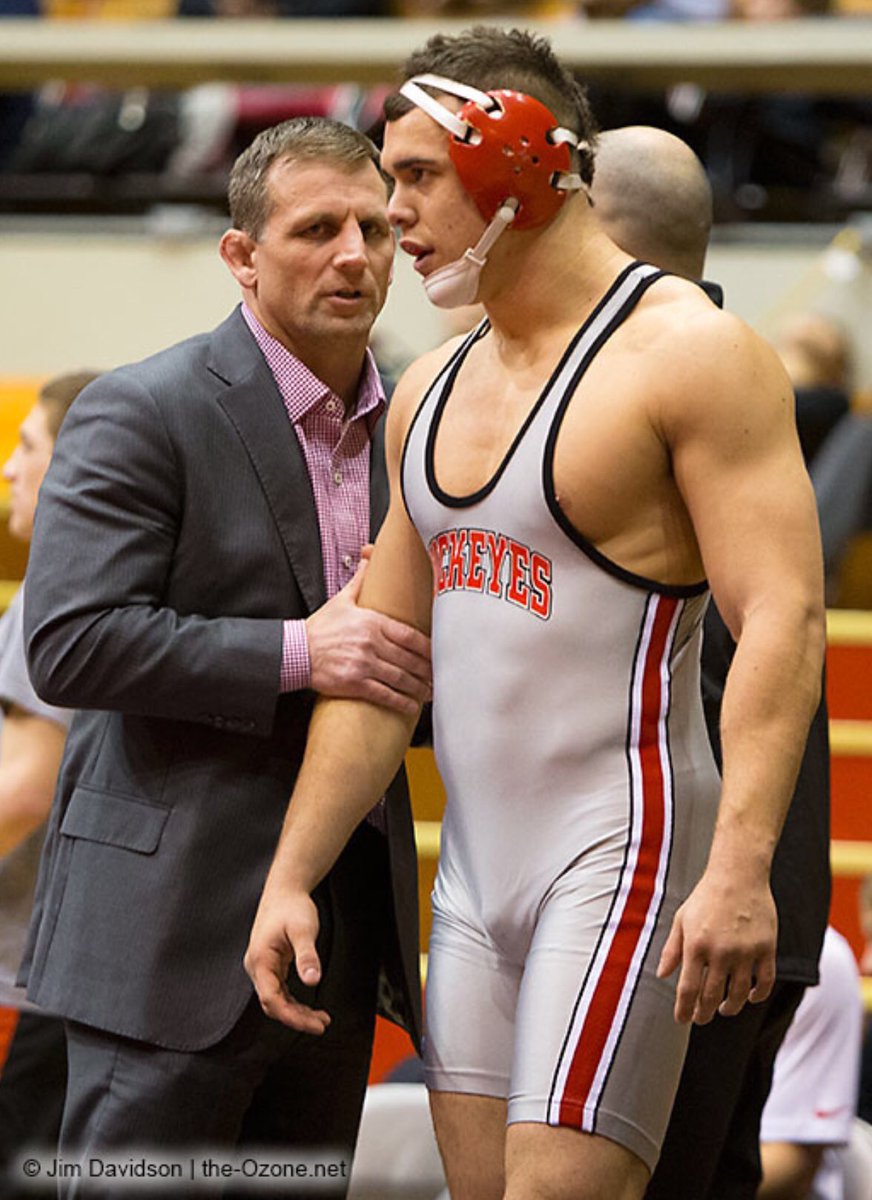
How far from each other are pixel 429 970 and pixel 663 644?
54cm

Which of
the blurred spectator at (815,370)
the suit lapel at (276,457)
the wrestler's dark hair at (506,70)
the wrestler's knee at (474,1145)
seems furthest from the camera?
the blurred spectator at (815,370)

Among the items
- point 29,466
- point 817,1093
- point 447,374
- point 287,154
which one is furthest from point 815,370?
point 447,374

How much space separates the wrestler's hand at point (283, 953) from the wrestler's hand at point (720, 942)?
52 cm

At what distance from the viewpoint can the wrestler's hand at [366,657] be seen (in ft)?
9.00

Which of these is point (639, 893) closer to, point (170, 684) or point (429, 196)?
point (170, 684)

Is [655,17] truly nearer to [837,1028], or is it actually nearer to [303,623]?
[837,1028]

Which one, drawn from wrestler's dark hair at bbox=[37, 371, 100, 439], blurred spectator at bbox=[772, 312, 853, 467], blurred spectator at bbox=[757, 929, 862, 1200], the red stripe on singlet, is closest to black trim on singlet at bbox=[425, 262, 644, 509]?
the red stripe on singlet

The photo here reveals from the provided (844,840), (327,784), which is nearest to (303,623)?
(327,784)

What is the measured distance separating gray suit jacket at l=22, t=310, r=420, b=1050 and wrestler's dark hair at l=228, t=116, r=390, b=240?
25 cm

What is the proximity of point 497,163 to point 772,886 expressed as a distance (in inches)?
46.3

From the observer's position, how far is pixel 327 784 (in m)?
2.71

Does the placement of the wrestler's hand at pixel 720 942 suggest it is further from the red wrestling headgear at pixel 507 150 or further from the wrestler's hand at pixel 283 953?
the red wrestling headgear at pixel 507 150

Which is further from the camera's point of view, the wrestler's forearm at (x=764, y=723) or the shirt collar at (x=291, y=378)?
the shirt collar at (x=291, y=378)

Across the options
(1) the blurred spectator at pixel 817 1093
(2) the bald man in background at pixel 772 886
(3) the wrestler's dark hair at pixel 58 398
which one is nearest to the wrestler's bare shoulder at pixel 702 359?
(2) the bald man in background at pixel 772 886
